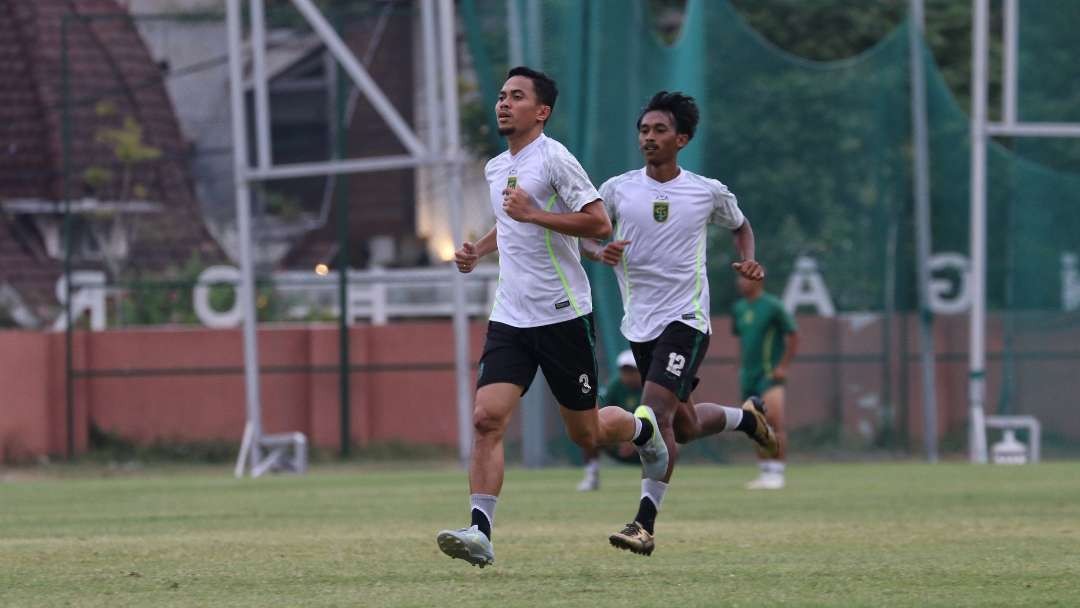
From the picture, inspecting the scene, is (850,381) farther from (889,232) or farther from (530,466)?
(530,466)

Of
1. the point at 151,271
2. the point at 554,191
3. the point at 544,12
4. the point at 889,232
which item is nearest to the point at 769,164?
the point at 889,232

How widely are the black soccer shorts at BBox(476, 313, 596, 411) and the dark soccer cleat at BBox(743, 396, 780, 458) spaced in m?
2.25

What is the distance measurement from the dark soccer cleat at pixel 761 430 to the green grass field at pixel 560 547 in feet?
1.46

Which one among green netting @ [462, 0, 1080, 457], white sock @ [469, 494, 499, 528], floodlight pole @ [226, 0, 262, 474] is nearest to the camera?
white sock @ [469, 494, 499, 528]

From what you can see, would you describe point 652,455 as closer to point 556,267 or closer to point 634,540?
point 634,540

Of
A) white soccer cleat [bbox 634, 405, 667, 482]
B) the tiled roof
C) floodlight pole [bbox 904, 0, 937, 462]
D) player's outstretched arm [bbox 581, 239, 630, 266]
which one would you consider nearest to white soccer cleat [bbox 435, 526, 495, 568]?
white soccer cleat [bbox 634, 405, 667, 482]

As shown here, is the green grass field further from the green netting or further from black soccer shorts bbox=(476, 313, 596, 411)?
the green netting

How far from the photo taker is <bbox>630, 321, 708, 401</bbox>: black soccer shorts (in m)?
9.45

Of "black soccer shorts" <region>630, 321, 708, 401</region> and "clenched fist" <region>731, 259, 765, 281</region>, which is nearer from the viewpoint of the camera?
"clenched fist" <region>731, 259, 765, 281</region>

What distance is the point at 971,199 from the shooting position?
21312 mm

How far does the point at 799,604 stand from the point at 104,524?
244 inches

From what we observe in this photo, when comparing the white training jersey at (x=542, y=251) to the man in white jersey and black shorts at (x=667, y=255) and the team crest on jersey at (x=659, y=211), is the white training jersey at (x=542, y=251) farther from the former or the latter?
the team crest on jersey at (x=659, y=211)

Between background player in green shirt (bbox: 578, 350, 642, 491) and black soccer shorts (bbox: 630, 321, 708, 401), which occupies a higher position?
black soccer shorts (bbox: 630, 321, 708, 401)

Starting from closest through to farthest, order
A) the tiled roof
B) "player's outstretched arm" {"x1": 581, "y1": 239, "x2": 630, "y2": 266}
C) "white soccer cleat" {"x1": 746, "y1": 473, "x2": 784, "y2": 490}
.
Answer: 1. "player's outstretched arm" {"x1": 581, "y1": 239, "x2": 630, "y2": 266}
2. "white soccer cleat" {"x1": 746, "y1": 473, "x2": 784, "y2": 490}
3. the tiled roof
